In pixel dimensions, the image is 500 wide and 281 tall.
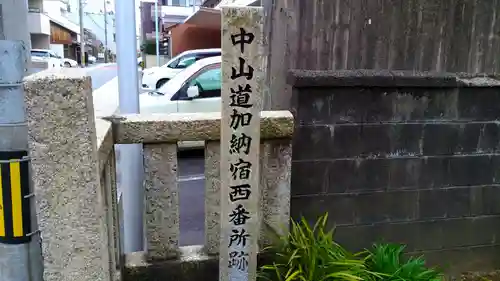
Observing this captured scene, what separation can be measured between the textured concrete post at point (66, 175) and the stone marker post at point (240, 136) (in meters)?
0.59

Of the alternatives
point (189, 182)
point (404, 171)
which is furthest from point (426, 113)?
point (189, 182)

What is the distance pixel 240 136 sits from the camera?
2029 millimetres

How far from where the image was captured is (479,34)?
3.46 metres

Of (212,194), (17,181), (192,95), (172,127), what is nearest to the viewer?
(17,181)

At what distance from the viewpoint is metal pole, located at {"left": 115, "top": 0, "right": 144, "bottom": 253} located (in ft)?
10.1

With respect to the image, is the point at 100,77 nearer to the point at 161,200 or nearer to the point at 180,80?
the point at 180,80

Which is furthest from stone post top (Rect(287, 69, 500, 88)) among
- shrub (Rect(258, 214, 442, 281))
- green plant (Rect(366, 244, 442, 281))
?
green plant (Rect(366, 244, 442, 281))

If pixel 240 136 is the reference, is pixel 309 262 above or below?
below

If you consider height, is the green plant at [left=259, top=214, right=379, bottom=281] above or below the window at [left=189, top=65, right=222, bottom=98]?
below

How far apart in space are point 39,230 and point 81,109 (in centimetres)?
58

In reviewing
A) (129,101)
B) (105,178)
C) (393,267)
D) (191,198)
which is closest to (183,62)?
(191,198)

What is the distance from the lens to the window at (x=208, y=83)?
24.3 ft

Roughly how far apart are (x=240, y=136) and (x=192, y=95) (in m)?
5.37

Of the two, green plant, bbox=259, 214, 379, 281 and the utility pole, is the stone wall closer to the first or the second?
green plant, bbox=259, 214, 379, 281
